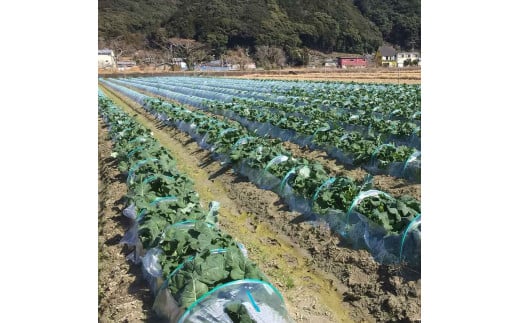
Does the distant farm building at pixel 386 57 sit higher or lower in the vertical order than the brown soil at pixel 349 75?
higher

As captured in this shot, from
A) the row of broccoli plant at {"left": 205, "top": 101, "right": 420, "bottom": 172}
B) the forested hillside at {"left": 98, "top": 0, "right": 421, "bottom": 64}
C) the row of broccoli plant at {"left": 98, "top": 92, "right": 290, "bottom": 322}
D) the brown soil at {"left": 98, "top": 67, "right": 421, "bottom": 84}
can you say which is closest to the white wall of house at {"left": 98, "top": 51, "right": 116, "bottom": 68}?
the brown soil at {"left": 98, "top": 67, "right": 421, "bottom": 84}

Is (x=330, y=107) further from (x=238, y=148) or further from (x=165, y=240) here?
(x=165, y=240)

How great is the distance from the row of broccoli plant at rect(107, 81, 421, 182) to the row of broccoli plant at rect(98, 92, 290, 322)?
4050 mm

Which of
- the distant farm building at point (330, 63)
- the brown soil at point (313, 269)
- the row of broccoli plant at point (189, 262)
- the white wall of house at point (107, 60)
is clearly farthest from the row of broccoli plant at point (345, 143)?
the distant farm building at point (330, 63)

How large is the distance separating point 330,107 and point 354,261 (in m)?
12.9

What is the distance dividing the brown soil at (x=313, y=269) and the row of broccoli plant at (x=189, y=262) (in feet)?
2.88

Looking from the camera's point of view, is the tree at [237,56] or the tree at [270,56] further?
the tree at [237,56]

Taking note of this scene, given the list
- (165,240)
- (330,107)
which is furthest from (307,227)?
(330,107)

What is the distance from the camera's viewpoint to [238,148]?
10008 mm

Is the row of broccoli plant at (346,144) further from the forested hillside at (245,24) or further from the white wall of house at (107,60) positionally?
the forested hillside at (245,24)

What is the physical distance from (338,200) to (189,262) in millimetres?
3082

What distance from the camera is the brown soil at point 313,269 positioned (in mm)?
4805

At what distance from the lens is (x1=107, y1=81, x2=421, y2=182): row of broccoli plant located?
8.38m

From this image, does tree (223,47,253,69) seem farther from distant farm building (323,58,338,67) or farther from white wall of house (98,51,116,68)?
white wall of house (98,51,116,68)
